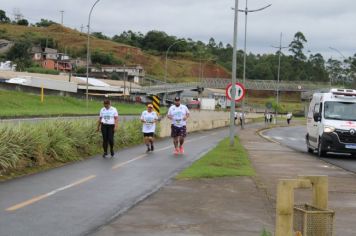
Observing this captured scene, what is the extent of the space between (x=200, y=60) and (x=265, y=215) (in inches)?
7204

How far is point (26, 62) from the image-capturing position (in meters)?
131

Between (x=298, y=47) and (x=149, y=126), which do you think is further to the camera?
(x=298, y=47)

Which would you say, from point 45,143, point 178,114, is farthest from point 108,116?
point 45,143

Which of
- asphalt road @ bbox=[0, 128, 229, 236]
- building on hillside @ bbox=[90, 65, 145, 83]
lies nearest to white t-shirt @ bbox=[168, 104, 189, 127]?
asphalt road @ bbox=[0, 128, 229, 236]

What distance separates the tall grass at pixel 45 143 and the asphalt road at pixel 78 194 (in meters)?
0.58

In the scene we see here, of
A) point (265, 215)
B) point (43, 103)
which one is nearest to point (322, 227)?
point (265, 215)

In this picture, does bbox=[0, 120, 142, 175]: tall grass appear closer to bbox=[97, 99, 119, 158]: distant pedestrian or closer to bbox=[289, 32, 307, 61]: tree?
bbox=[97, 99, 119, 158]: distant pedestrian

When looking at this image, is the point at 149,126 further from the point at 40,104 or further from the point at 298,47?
the point at 298,47

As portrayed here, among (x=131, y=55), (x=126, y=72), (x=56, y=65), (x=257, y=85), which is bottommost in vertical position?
(x=257, y=85)

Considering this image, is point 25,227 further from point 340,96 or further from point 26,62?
point 26,62

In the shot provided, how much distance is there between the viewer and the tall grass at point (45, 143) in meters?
13.6

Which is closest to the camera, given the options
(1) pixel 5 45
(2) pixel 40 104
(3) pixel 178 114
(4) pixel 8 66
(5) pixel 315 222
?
(5) pixel 315 222

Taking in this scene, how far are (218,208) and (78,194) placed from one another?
2597 mm

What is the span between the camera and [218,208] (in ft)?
31.9
